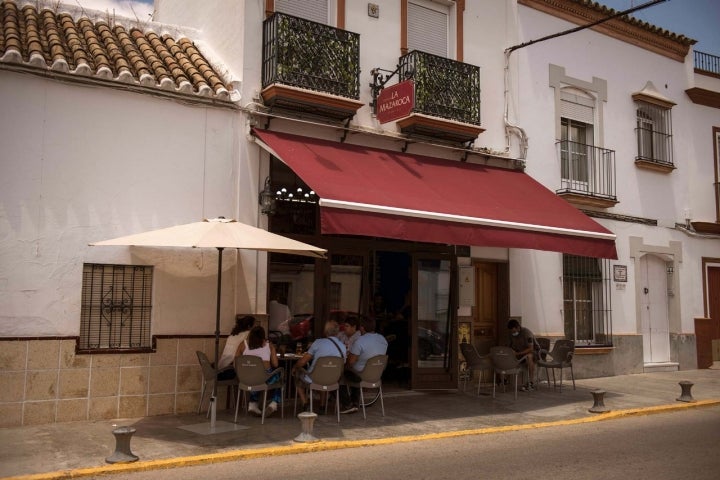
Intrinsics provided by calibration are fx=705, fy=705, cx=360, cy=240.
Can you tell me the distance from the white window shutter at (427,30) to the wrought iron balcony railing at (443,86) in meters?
0.75

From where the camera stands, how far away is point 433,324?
12656 millimetres

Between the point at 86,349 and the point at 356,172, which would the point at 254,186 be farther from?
the point at 86,349

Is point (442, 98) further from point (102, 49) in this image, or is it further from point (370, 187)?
point (102, 49)

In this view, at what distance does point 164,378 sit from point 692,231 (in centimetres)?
1307

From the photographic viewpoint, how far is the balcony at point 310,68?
10.5 metres

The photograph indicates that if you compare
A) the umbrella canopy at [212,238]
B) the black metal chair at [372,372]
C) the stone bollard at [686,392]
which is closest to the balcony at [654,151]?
the stone bollard at [686,392]

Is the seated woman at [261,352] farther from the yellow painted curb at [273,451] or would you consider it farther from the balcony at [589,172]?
the balcony at [589,172]

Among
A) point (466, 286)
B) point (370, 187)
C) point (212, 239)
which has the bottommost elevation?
point (466, 286)

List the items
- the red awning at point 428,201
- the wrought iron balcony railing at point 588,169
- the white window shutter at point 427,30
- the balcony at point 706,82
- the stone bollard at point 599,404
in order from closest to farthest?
the red awning at point 428,201 < the stone bollard at point 599,404 < the white window shutter at point 427,30 < the wrought iron balcony railing at point 588,169 < the balcony at point 706,82

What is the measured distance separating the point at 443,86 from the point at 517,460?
274 inches

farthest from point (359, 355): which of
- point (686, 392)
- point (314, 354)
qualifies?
point (686, 392)

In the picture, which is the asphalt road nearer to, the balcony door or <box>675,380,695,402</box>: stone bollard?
<box>675,380,695,402</box>: stone bollard

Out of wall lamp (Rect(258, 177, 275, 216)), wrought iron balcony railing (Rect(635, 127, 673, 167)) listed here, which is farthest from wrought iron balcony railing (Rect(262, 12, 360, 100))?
wrought iron balcony railing (Rect(635, 127, 673, 167))

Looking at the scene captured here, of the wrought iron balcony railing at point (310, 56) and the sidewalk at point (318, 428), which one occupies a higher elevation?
the wrought iron balcony railing at point (310, 56)
